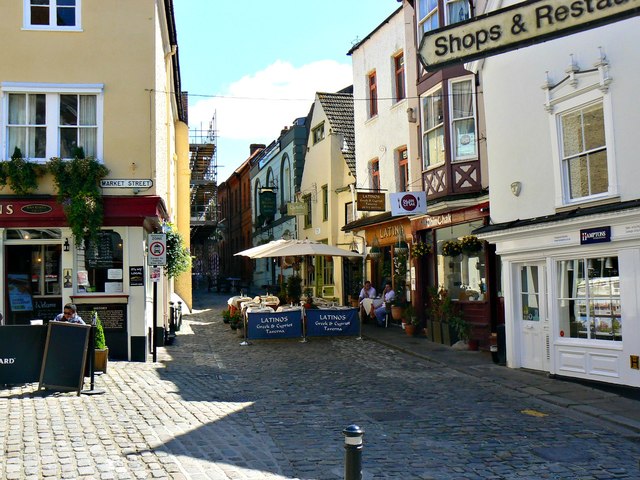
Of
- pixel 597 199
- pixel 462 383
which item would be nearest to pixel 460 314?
pixel 462 383

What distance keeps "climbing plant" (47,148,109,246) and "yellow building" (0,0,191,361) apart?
0.28 metres

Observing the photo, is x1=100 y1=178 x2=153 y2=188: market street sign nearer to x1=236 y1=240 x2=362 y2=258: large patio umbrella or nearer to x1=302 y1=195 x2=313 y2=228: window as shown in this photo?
x1=236 y1=240 x2=362 y2=258: large patio umbrella

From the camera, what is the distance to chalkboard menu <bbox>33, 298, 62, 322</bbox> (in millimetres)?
15336

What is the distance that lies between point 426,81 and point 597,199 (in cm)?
814

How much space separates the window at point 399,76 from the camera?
72.4 feet

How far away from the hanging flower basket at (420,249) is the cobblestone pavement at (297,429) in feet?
20.5

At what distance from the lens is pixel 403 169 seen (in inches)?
883

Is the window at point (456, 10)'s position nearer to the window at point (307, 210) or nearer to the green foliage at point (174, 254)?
the green foliage at point (174, 254)

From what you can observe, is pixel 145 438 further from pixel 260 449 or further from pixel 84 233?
pixel 84 233

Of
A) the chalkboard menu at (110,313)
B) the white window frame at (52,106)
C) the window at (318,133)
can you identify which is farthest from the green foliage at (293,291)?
the white window frame at (52,106)

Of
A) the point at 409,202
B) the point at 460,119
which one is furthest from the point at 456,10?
the point at 409,202

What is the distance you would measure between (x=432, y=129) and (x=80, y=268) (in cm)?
917

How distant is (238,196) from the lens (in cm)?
5359

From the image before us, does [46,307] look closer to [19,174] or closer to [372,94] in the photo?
[19,174]
